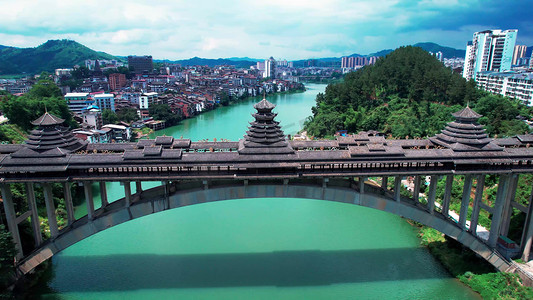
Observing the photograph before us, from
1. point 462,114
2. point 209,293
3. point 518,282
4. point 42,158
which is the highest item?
point 462,114

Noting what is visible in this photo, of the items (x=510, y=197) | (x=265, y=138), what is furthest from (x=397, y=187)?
(x=265, y=138)

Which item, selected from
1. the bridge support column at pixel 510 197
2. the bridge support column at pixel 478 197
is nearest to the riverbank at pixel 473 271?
the bridge support column at pixel 478 197

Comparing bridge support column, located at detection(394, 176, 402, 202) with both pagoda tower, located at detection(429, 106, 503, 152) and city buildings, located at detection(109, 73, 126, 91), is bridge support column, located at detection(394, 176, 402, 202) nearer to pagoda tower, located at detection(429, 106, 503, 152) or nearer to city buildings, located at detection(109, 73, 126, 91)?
pagoda tower, located at detection(429, 106, 503, 152)

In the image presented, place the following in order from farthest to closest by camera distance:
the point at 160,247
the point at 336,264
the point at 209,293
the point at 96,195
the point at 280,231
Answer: the point at 96,195 → the point at 280,231 → the point at 160,247 → the point at 336,264 → the point at 209,293

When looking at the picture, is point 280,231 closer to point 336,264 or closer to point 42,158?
point 336,264

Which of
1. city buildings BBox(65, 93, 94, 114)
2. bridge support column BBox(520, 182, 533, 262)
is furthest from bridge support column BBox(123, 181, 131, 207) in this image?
city buildings BBox(65, 93, 94, 114)

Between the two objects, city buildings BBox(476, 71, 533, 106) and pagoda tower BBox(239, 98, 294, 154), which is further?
city buildings BBox(476, 71, 533, 106)

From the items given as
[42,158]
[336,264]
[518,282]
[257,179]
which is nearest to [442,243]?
[518,282]
